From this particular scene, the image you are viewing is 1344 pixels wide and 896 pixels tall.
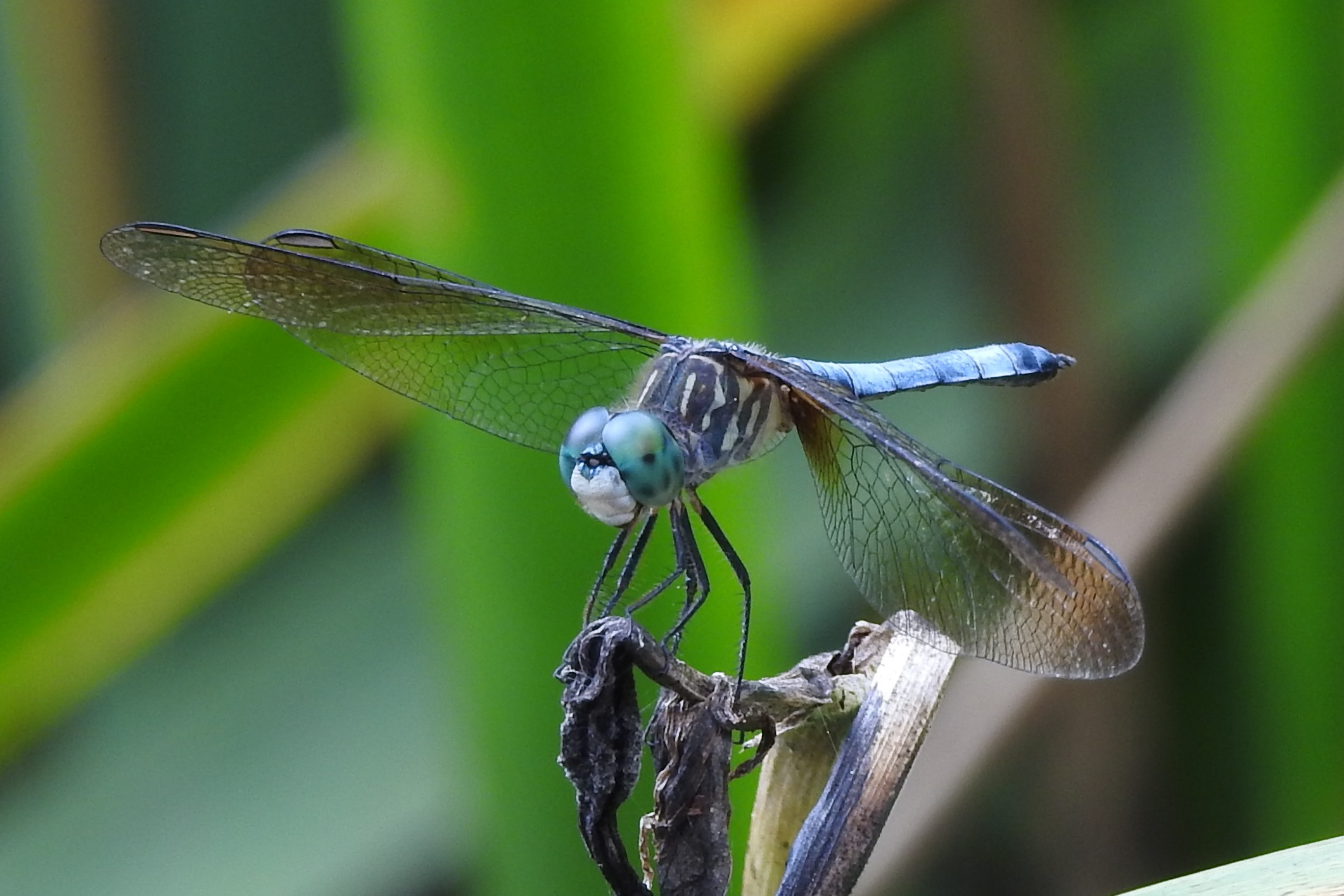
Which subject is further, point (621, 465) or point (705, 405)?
point (705, 405)

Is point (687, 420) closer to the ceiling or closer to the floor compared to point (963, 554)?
closer to the ceiling

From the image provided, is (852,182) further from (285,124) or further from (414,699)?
(414,699)

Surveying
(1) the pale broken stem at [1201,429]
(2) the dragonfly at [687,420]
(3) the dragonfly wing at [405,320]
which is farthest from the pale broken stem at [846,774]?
(1) the pale broken stem at [1201,429]

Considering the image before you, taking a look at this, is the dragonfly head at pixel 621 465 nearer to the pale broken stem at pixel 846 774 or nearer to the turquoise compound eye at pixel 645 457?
the turquoise compound eye at pixel 645 457

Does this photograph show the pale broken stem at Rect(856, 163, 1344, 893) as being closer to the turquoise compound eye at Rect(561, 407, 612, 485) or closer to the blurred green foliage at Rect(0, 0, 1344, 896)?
the blurred green foliage at Rect(0, 0, 1344, 896)

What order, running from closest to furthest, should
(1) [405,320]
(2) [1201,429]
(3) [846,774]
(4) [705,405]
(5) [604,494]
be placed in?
(3) [846,774] → (5) [604,494] → (4) [705,405] → (1) [405,320] → (2) [1201,429]

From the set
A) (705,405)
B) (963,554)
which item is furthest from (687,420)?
(963,554)

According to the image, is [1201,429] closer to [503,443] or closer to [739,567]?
[739,567]

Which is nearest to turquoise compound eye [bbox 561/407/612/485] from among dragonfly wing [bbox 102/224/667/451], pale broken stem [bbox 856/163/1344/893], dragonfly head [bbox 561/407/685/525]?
dragonfly head [bbox 561/407/685/525]
